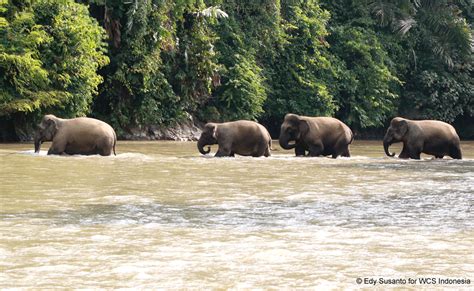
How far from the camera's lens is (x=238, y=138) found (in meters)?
19.2

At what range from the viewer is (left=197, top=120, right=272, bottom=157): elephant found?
62.4ft

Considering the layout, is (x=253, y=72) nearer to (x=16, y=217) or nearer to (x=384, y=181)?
(x=384, y=181)

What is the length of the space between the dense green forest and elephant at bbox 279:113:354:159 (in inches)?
320

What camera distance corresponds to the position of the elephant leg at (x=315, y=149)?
65.6 feet

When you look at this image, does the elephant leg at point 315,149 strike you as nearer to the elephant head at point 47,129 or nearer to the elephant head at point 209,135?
the elephant head at point 209,135

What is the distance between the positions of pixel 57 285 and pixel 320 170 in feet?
33.3

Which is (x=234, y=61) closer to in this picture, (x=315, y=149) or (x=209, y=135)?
(x=315, y=149)

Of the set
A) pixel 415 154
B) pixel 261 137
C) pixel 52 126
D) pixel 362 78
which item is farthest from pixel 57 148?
pixel 362 78

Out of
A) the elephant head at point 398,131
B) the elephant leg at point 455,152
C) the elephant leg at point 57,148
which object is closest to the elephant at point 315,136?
the elephant head at point 398,131

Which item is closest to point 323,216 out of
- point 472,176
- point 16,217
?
point 16,217

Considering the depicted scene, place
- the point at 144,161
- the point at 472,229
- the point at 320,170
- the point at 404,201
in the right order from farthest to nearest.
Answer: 1. the point at 144,161
2. the point at 320,170
3. the point at 404,201
4. the point at 472,229

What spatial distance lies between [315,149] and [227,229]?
42.6ft

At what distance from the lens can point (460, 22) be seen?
40.6 m

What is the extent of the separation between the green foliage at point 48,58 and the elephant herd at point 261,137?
630 cm
